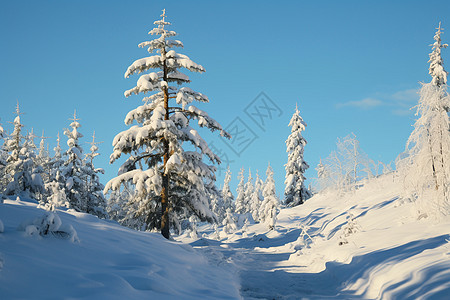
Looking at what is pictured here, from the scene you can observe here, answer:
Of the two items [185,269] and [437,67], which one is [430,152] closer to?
[185,269]

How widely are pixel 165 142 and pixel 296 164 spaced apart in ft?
101

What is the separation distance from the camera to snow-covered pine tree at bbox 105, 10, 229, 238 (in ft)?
44.6

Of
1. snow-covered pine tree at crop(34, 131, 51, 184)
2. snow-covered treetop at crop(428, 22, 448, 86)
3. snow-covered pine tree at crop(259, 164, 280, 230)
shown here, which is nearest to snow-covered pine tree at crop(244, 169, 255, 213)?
snow-covered pine tree at crop(259, 164, 280, 230)

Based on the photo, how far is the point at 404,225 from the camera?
1347 cm

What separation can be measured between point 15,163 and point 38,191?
321 centimetres

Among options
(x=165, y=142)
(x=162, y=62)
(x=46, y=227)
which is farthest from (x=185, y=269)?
(x=162, y=62)

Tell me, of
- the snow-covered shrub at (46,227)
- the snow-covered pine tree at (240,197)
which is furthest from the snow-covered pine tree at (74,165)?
the snow-covered pine tree at (240,197)

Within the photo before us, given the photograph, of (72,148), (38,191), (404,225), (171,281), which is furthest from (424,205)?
(38,191)

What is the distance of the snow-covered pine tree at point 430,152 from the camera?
41.6 ft

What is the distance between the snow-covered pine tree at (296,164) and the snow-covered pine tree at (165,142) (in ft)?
94.6

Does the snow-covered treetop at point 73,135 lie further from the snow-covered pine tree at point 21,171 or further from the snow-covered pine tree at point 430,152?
the snow-covered pine tree at point 430,152

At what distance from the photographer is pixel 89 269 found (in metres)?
5.12

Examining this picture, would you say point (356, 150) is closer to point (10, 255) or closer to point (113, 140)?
point (113, 140)

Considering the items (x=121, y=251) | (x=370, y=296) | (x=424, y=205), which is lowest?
(x=370, y=296)
